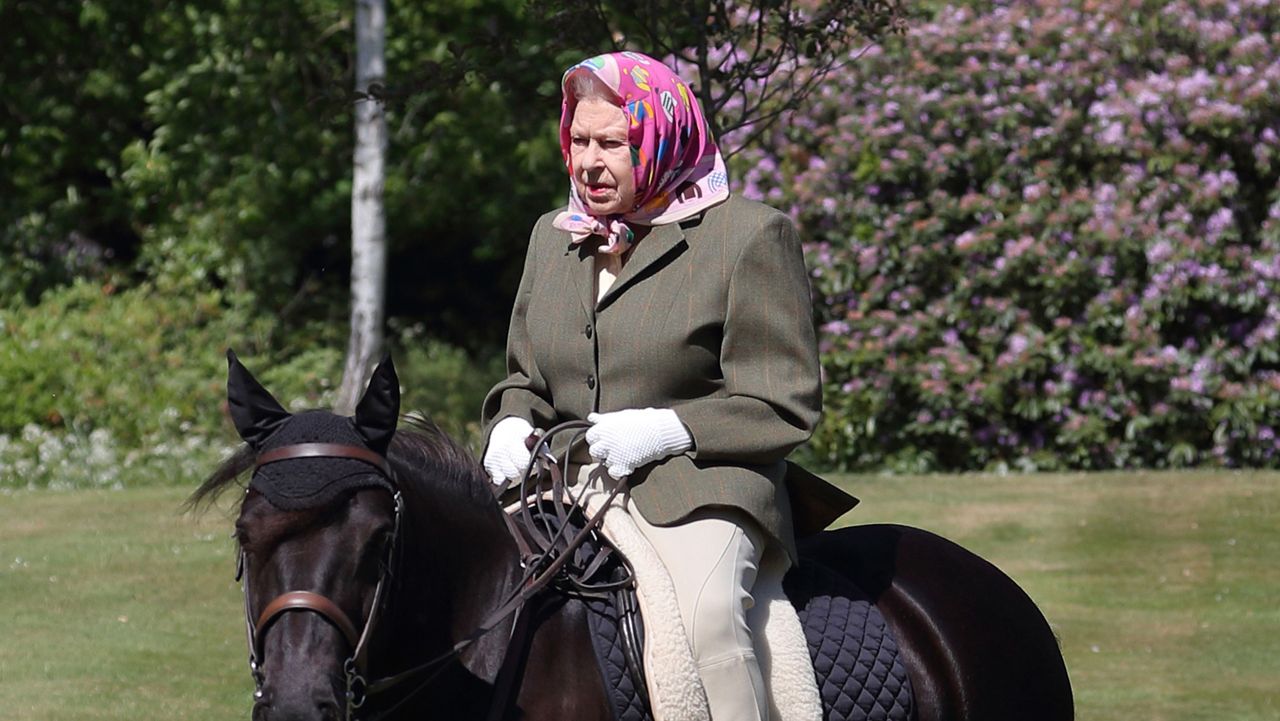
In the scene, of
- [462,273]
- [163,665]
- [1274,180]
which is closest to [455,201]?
[462,273]

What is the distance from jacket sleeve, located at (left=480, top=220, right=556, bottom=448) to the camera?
3.90 meters

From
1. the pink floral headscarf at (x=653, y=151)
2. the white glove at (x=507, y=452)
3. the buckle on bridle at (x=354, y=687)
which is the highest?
the pink floral headscarf at (x=653, y=151)

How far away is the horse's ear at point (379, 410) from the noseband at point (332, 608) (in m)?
0.04

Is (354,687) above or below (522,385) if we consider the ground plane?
below

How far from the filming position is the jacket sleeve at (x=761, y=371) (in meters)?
3.61

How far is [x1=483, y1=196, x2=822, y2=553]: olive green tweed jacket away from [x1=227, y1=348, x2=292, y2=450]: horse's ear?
2.74 ft

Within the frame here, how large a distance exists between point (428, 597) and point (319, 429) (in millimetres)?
428

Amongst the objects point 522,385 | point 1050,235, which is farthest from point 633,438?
point 1050,235

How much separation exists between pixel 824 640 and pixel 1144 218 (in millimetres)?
9597

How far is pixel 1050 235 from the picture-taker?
1275cm

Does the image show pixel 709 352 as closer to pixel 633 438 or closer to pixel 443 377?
pixel 633 438

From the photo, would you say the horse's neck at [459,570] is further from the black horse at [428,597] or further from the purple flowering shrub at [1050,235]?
the purple flowering shrub at [1050,235]

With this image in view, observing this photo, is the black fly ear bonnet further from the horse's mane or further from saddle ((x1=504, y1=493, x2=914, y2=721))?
saddle ((x1=504, y1=493, x2=914, y2=721))

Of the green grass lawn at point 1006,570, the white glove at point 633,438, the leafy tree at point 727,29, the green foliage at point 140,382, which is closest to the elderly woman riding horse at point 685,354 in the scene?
the white glove at point 633,438
